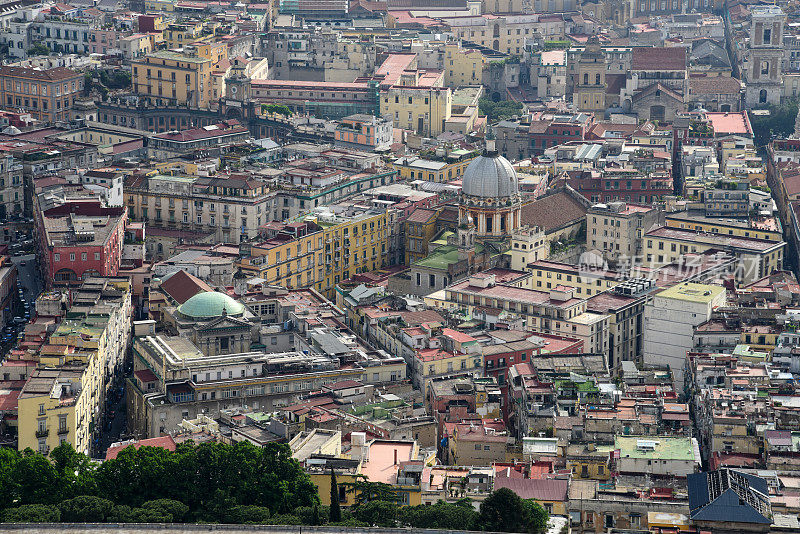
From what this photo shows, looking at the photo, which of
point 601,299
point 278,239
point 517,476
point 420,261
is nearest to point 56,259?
point 278,239

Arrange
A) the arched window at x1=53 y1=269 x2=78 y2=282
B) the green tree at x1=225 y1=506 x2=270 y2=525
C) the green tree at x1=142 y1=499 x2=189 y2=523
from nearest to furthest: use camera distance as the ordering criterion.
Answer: the green tree at x1=225 y1=506 x2=270 y2=525 < the green tree at x1=142 y1=499 x2=189 y2=523 < the arched window at x1=53 y1=269 x2=78 y2=282

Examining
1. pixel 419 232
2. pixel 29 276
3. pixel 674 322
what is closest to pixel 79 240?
pixel 29 276

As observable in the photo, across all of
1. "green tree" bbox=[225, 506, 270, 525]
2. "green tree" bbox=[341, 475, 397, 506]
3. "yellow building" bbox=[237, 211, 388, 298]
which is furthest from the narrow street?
"green tree" bbox=[341, 475, 397, 506]

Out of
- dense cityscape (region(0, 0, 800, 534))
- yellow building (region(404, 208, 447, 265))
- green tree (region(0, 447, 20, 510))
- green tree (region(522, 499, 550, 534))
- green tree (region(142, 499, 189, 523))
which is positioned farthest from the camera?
yellow building (region(404, 208, 447, 265))

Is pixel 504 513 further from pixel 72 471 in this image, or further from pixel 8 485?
pixel 8 485

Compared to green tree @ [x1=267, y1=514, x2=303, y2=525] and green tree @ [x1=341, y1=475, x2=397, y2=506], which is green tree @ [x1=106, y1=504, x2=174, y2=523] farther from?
green tree @ [x1=341, y1=475, x2=397, y2=506]

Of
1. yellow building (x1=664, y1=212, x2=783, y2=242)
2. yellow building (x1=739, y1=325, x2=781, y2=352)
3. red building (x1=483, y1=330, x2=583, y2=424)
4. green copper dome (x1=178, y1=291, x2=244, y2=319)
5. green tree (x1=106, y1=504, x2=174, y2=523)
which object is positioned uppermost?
yellow building (x1=664, y1=212, x2=783, y2=242)

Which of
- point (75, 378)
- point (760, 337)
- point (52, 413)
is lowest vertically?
point (52, 413)
